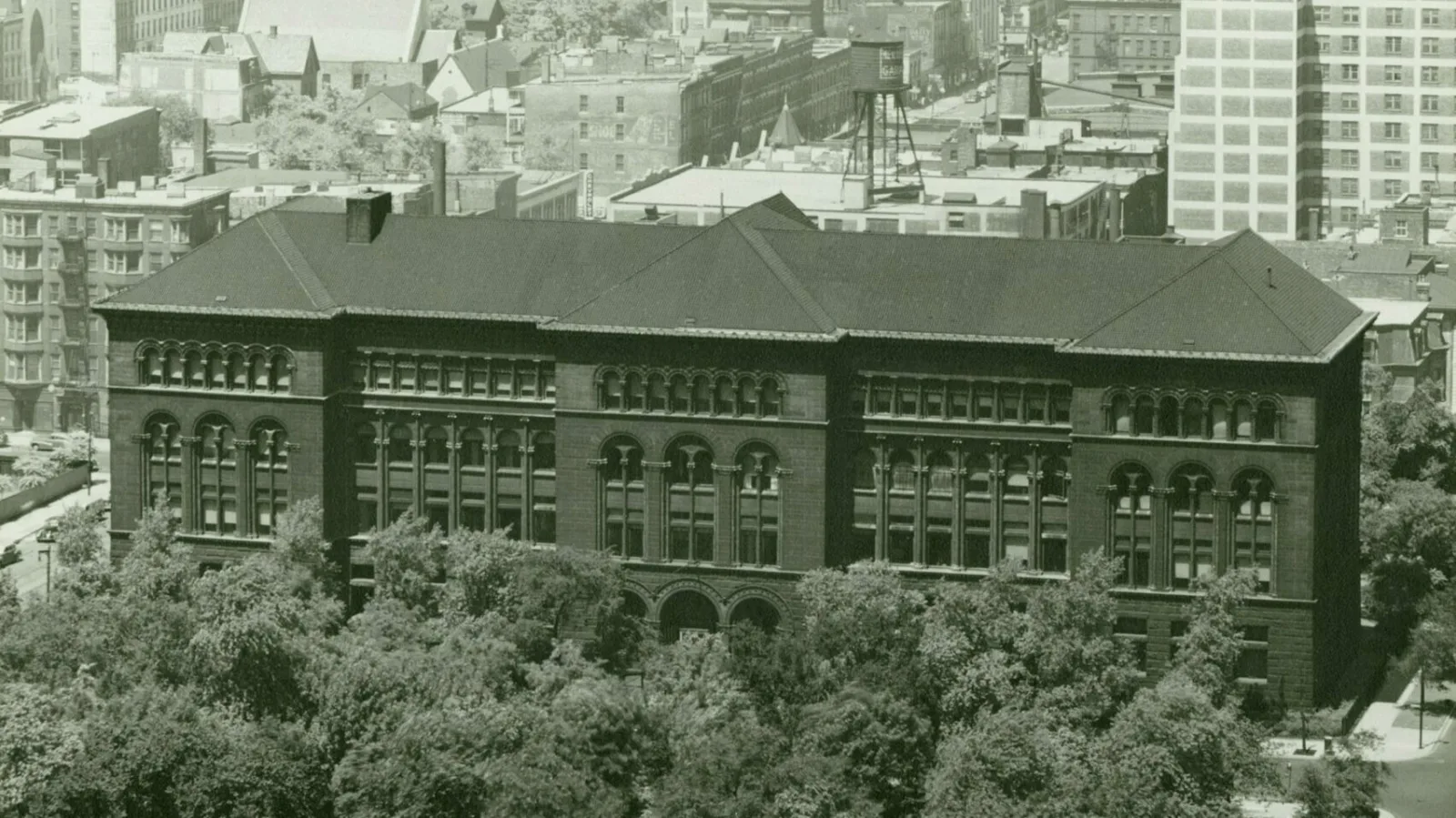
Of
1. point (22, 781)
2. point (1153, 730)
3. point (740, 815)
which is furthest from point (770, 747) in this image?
point (22, 781)

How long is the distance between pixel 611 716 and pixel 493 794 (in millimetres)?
6674

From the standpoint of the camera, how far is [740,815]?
19250 centimetres

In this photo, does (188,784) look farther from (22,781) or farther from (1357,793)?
(1357,793)

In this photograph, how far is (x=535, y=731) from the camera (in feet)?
648

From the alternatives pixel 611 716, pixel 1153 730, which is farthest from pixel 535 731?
pixel 1153 730

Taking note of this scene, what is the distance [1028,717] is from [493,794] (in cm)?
2479

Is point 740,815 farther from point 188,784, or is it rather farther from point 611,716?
point 188,784

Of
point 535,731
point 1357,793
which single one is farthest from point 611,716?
point 1357,793

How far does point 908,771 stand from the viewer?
199 m

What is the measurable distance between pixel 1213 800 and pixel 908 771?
14.0 m

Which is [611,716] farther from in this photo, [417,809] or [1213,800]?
[1213,800]

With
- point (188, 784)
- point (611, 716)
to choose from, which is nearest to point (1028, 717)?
point (611, 716)

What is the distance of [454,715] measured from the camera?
199 meters

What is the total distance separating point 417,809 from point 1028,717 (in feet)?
92.2
